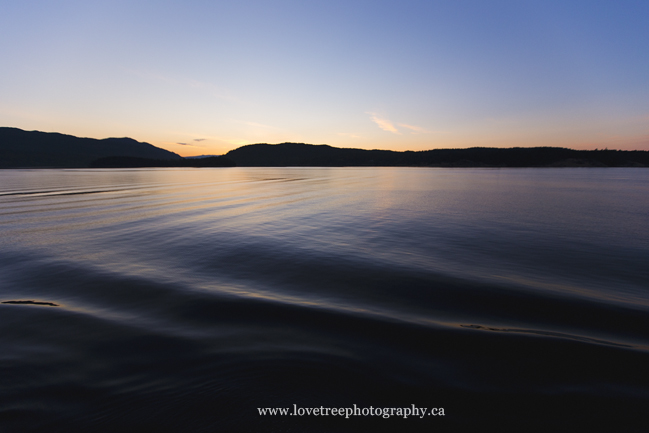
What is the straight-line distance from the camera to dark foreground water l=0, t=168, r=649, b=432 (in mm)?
3301

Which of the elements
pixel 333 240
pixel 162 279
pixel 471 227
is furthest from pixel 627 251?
pixel 162 279

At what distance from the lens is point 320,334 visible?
15.8ft

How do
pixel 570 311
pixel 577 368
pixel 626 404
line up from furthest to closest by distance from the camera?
pixel 570 311, pixel 577 368, pixel 626 404

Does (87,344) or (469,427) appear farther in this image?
(87,344)

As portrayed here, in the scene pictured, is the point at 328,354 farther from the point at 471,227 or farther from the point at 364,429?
the point at 471,227

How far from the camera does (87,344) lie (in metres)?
4.55

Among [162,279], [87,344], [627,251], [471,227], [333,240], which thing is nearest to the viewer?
[87,344]

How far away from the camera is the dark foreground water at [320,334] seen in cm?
330

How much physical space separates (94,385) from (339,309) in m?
3.72

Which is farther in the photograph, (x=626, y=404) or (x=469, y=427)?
(x=626, y=404)

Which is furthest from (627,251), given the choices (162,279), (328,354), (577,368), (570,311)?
(162,279)

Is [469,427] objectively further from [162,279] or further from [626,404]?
[162,279]

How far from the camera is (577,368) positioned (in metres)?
4.02

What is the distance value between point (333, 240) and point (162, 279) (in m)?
5.96
